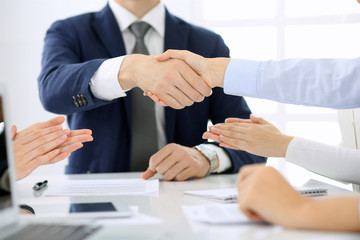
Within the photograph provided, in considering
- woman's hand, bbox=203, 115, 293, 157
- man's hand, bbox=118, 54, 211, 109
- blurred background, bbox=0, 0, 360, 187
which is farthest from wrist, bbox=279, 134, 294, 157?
blurred background, bbox=0, 0, 360, 187

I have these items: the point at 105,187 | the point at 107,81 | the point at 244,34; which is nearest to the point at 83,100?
the point at 107,81

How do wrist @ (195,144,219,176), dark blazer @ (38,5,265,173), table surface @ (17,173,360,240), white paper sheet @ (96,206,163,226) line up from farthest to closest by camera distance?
dark blazer @ (38,5,265,173) → wrist @ (195,144,219,176) → white paper sheet @ (96,206,163,226) → table surface @ (17,173,360,240)

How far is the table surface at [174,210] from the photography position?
79 cm

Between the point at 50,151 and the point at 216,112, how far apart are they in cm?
86

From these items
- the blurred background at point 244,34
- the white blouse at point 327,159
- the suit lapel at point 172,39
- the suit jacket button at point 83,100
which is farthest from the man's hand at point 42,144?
the blurred background at point 244,34

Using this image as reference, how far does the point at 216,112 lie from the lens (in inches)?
81.7

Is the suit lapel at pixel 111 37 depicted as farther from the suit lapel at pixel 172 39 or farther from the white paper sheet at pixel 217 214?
the white paper sheet at pixel 217 214

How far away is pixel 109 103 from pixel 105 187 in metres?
0.52

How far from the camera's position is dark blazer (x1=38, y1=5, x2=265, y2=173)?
6.02 feet

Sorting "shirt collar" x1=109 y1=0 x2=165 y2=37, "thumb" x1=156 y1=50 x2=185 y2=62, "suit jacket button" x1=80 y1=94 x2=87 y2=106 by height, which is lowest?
"suit jacket button" x1=80 y1=94 x2=87 y2=106

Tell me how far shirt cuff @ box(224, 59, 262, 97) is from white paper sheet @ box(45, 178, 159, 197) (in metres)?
0.39

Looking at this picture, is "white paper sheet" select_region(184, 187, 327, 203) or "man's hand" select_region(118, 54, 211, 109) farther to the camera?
"man's hand" select_region(118, 54, 211, 109)

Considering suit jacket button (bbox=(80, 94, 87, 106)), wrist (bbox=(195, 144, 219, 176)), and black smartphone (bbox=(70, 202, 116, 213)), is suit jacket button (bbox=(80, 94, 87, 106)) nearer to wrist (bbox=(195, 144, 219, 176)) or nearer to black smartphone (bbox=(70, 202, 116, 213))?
wrist (bbox=(195, 144, 219, 176))

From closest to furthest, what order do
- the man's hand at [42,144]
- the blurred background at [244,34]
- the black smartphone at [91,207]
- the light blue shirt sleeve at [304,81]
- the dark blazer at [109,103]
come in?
the black smartphone at [91,207], the light blue shirt sleeve at [304,81], the man's hand at [42,144], the dark blazer at [109,103], the blurred background at [244,34]
